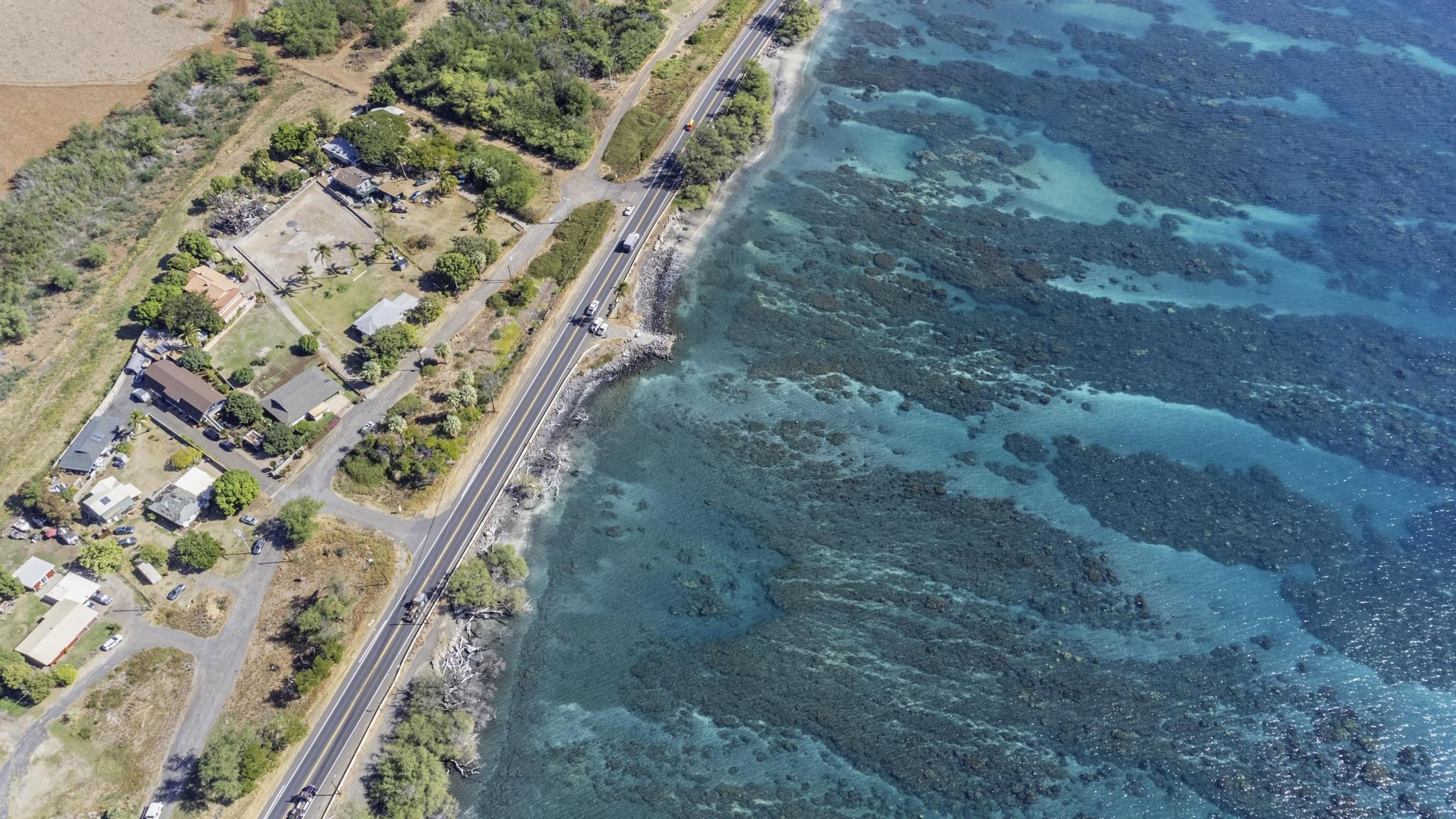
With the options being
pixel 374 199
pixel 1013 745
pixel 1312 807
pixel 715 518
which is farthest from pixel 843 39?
pixel 1312 807

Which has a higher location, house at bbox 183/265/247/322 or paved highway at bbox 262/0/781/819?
house at bbox 183/265/247/322

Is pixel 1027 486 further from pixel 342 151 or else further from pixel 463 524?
pixel 342 151

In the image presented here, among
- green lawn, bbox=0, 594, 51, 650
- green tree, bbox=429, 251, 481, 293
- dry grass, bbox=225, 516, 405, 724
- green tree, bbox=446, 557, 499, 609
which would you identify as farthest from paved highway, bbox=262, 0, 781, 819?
green lawn, bbox=0, 594, 51, 650

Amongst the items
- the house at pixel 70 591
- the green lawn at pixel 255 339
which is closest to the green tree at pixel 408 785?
the house at pixel 70 591

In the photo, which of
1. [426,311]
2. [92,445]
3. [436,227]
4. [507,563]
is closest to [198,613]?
[92,445]

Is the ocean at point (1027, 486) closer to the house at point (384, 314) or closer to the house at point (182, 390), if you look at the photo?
the house at point (384, 314)

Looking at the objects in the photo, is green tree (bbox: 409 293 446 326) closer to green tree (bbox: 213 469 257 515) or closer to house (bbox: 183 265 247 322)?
house (bbox: 183 265 247 322)
